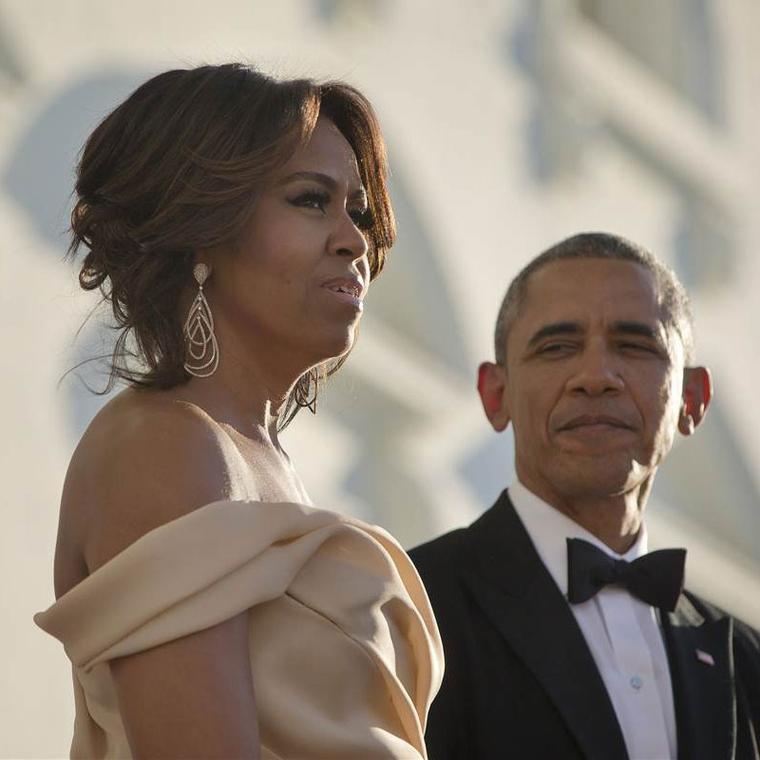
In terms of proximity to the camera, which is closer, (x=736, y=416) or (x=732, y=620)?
(x=732, y=620)

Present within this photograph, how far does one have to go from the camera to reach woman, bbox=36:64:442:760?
1735mm

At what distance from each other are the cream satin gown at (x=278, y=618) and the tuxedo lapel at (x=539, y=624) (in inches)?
23.0

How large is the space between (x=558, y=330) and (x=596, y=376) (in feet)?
0.39

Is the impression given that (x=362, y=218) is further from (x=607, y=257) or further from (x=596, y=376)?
(x=607, y=257)

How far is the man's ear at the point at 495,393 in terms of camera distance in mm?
2912

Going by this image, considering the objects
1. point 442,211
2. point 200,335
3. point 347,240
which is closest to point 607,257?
point 347,240

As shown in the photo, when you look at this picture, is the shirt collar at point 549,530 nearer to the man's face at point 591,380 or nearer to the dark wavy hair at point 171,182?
the man's face at point 591,380

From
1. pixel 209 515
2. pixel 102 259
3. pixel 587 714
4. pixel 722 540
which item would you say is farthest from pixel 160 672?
pixel 722 540

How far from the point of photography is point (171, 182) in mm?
1921

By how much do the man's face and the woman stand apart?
0.74 metres

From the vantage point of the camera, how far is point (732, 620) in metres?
2.86

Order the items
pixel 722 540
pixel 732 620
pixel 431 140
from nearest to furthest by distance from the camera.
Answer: pixel 732 620
pixel 431 140
pixel 722 540

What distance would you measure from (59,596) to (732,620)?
140 centimetres

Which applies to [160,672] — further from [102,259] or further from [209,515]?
[102,259]
